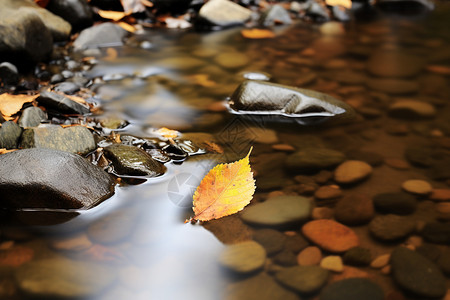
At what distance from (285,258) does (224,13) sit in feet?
12.0

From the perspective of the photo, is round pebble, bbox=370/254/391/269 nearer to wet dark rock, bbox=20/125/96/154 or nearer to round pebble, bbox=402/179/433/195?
round pebble, bbox=402/179/433/195

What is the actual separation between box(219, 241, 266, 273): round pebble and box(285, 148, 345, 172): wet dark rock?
0.61m

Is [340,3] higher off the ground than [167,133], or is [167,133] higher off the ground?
[340,3]

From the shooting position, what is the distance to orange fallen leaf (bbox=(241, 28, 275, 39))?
170 inches

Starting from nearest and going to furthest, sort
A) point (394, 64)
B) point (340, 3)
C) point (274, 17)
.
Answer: point (394, 64) < point (274, 17) < point (340, 3)

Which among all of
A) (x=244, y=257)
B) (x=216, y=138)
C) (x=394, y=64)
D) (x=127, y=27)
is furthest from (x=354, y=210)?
(x=127, y=27)

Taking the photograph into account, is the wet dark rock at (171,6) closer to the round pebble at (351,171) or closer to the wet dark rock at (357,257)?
the round pebble at (351,171)

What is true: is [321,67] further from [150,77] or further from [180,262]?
[180,262]

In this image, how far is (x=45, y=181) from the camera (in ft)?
5.64

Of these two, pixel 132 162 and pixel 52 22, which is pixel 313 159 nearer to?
pixel 132 162

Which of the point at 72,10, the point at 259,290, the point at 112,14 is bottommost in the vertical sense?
the point at 259,290

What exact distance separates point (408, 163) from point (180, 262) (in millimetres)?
1346

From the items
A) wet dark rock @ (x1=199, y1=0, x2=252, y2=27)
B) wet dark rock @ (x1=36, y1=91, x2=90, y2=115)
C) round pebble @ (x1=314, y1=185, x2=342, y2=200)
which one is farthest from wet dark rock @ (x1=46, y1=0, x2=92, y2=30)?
round pebble @ (x1=314, y1=185, x2=342, y2=200)

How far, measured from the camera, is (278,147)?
A: 7.68ft
